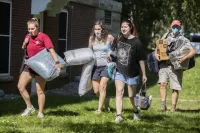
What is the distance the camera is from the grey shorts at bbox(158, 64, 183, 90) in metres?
9.24

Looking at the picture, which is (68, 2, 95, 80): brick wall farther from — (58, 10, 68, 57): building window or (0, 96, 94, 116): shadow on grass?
(0, 96, 94, 116): shadow on grass

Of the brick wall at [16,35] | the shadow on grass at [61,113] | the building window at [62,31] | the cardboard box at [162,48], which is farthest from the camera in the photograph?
the building window at [62,31]

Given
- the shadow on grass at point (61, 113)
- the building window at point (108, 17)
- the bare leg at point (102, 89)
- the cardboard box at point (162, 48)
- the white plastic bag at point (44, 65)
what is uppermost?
the building window at point (108, 17)

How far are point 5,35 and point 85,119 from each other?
4.63 meters

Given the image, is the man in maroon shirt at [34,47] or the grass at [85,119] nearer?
the grass at [85,119]

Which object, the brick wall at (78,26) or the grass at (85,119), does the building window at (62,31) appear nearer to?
the brick wall at (78,26)

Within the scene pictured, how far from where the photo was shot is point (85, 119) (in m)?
7.79

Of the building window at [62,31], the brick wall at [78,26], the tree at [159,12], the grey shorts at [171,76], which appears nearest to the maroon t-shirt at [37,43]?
the grey shorts at [171,76]

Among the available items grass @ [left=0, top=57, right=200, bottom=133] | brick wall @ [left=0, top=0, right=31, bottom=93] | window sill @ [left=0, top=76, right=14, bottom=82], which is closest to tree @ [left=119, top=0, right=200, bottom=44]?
brick wall @ [left=0, top=0, right=31, bottom=93]

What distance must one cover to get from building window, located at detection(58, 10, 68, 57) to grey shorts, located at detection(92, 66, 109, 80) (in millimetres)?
5664

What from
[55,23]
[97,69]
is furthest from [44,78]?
[55,23]

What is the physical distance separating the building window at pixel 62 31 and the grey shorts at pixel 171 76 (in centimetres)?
549

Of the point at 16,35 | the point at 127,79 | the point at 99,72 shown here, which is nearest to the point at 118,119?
the point at 127,79

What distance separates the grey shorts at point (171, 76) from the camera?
9242mm
